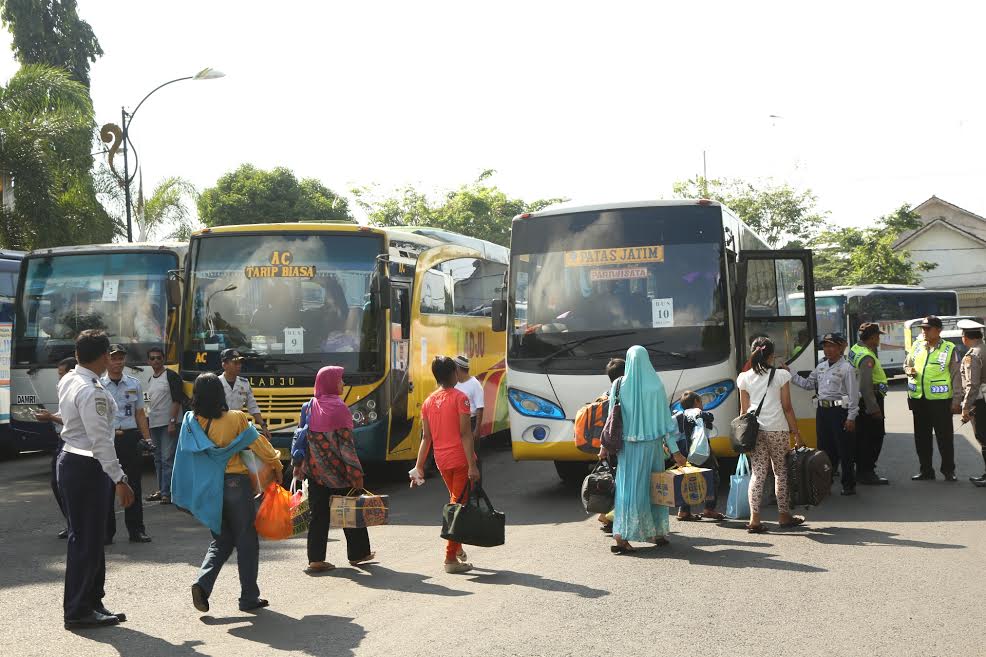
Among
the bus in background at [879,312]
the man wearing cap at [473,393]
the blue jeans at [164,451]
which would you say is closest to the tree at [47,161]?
the blue jeans at [164,451]

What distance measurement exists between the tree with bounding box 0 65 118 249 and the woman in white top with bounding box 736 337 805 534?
74.4 feet

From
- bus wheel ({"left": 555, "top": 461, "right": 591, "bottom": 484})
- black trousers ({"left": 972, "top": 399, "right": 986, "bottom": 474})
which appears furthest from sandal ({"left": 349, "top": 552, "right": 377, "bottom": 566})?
black trousers ({"left": 972, "top": 399, "right": 986, "bottom": 474})

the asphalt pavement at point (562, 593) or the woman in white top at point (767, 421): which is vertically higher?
the woman in white top at point (767, 421)

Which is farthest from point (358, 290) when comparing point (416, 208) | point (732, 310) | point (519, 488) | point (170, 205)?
point (416, 208)

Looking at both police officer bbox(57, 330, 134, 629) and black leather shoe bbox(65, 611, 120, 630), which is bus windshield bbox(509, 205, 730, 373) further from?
black leather shoe bbox(65, 611, 120, 630)

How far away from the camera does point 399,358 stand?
13.7m

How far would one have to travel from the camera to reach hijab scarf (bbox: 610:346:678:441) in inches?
351

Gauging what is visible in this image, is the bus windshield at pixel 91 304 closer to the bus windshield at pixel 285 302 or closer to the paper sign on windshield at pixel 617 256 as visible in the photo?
the bus windshield at pixel 285 302

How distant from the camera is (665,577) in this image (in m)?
8.02

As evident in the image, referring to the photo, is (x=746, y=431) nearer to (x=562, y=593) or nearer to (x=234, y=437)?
(x=562, y=593)

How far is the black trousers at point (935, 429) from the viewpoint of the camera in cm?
1318

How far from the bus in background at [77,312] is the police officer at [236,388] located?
4.83m

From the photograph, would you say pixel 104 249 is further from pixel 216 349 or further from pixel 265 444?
pixel 265 444

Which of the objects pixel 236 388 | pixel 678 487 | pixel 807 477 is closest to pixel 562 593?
pixel 678 487
